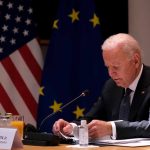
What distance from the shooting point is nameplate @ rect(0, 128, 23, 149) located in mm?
2240

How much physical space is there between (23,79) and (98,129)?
2.22 m

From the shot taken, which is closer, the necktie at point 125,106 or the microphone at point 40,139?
the microphone at point 40,139

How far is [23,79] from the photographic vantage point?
4.68 m

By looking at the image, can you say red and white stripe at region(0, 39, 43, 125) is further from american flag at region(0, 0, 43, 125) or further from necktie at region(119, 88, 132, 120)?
necktie at region(119, 88, 132, 120)

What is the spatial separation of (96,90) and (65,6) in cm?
96

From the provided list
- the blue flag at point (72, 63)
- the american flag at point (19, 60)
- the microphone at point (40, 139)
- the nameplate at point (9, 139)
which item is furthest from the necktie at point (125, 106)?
the american flag at point (19, 60)

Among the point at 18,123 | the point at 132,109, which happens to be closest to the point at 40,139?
the point at 18,123

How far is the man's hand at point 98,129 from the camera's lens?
A: 2596 millimetres

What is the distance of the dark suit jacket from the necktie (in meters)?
0.05

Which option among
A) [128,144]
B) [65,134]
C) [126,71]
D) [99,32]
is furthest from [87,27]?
[128,144]

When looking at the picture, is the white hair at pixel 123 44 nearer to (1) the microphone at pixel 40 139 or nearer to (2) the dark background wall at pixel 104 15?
(1) the microphone at pixel 40 139

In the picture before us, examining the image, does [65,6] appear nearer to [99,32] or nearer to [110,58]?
[99,32]

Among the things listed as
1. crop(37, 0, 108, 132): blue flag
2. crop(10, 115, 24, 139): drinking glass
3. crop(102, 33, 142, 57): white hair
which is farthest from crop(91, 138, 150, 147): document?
crop(37, 0, 108, 132): blue flag

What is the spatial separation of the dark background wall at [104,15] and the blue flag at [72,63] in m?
0.21
